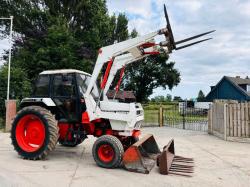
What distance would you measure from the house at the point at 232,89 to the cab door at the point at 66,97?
31455 millimetres

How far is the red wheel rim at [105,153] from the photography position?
800cm

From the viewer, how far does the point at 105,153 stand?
814 centimetres

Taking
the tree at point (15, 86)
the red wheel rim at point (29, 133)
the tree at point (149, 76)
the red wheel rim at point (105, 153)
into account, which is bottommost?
the red wheel rim at point (105, 153)

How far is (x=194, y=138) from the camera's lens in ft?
48.1

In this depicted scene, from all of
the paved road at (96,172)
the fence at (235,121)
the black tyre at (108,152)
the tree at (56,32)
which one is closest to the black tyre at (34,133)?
the paved road at (96,172)

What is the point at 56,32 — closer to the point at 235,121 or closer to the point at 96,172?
the point at 235,121

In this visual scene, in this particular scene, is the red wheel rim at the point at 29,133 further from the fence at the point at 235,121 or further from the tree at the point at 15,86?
the tree at the point at 15,86

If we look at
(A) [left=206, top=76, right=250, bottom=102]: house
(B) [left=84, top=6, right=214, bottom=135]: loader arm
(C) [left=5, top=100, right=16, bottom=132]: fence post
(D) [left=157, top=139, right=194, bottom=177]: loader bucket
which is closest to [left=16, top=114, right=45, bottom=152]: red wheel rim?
(B) [left=84, top=6, right=214, bottom=135]: loader arm

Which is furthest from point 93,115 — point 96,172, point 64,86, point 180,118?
point 180,118

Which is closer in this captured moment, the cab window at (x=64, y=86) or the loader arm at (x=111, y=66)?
the loader arm at (x=111, y=66)

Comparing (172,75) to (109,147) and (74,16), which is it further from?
(109,147)

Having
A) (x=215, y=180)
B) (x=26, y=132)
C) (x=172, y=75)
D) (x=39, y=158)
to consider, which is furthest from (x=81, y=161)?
(x=172, y=75)

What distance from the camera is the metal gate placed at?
801 inches

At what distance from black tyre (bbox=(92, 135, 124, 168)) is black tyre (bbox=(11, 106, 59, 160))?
121 cm
